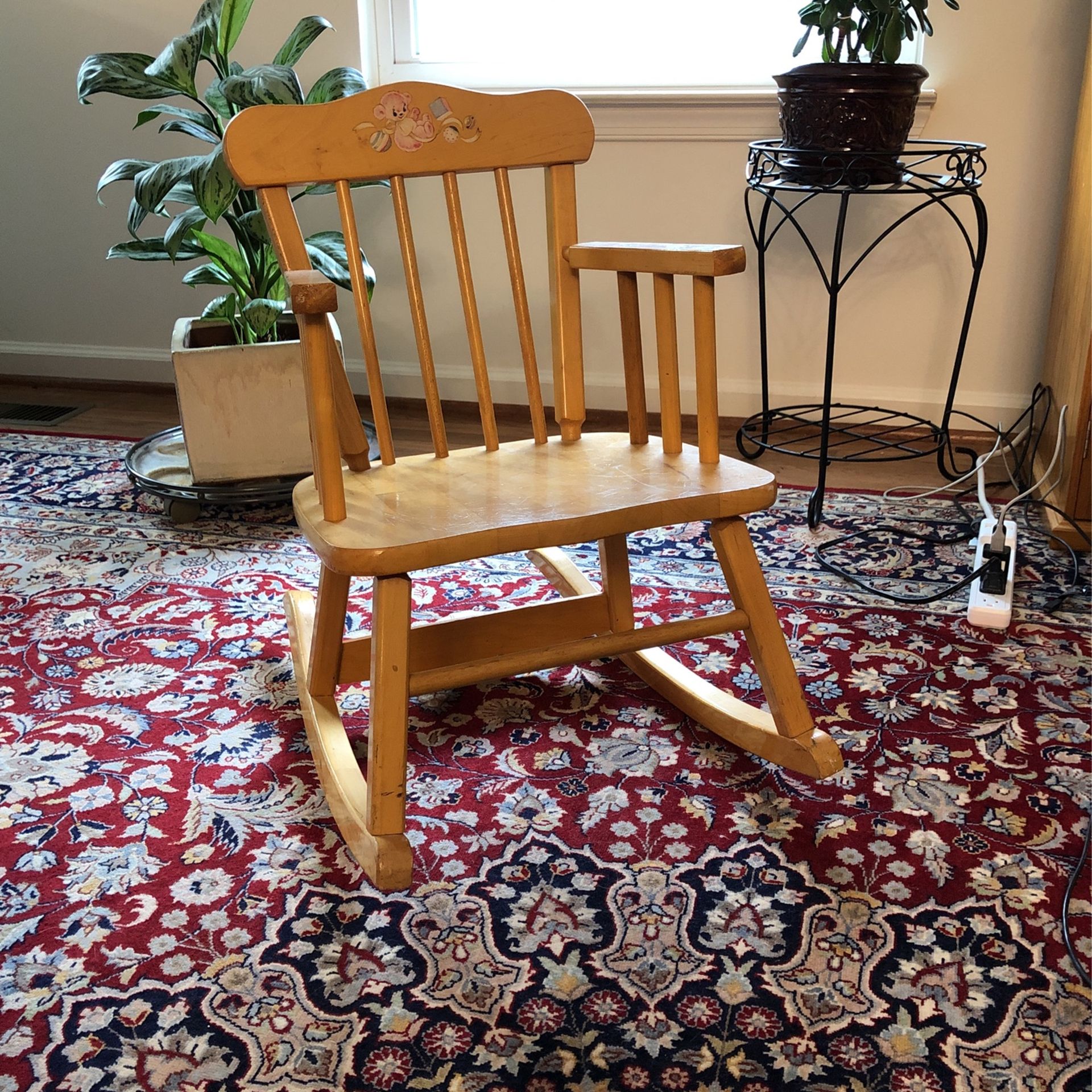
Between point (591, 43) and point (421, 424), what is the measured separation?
965 mm

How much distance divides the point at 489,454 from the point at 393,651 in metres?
0.34

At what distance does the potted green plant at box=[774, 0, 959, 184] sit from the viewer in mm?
1753

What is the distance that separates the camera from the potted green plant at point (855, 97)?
175 centimetres

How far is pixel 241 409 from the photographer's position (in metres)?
2.03

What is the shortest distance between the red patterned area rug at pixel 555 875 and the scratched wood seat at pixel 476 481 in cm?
7

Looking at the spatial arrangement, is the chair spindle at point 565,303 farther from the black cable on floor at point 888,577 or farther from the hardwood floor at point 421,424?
the hardwood floor at point 421,424

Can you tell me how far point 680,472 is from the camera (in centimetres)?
120

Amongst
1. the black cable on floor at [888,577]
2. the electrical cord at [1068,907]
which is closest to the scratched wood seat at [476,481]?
the electrical cord at [1068,907]

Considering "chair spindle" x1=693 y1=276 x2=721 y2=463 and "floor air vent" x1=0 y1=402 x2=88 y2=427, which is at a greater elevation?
"chair spindle" x1=693 y1=276 x2=721 y2=463

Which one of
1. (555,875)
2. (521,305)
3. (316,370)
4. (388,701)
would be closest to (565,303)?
(521,305)

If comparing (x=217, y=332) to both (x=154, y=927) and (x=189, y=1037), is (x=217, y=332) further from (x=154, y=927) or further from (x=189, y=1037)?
(x=189, y=1037)

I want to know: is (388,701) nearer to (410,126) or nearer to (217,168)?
(410,126)

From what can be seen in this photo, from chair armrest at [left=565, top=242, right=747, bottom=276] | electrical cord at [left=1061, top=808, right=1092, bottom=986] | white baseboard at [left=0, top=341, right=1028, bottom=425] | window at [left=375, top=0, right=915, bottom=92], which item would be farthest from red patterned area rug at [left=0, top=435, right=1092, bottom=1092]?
window at [left=375, top=0, right=915, bottom=92]

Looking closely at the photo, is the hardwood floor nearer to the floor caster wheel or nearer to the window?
the floor caster wheel
